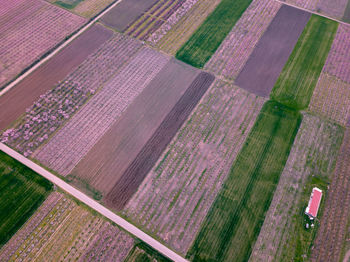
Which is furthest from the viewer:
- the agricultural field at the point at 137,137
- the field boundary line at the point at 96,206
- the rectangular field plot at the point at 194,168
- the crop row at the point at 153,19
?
the crop row at the point at 153,19

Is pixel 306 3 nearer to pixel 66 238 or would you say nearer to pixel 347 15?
pixel 347 15

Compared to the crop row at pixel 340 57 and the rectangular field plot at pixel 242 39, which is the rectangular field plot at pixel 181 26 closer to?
the rectangular field plot at pixel 242 39

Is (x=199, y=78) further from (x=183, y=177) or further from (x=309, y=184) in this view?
(x=309, y=184)

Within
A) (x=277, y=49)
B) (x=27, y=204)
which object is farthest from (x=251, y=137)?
(x=27, y=204)

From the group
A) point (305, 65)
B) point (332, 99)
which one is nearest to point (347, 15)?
point (305, 65)

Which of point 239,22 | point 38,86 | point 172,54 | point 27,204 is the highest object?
point 239,22

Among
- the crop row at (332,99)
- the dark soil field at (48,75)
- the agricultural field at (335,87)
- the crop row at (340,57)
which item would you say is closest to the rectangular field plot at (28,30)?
the dark soil field at (48,75)

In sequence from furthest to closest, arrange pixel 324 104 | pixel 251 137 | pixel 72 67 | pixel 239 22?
pixel 239 22
pixel 72 67
pixel 324 104
pixel 251 137
